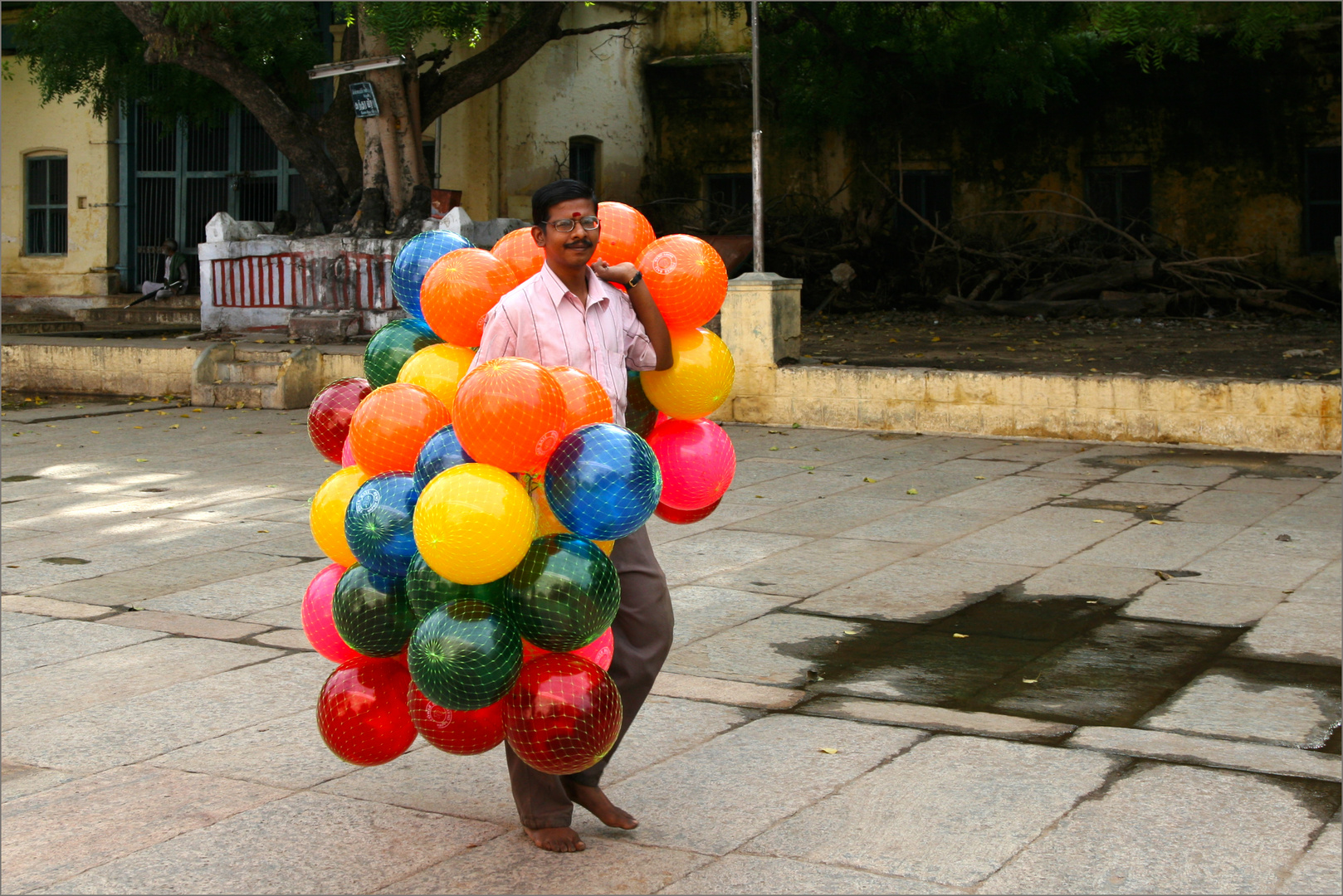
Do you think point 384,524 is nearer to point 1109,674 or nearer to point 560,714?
point 560,714

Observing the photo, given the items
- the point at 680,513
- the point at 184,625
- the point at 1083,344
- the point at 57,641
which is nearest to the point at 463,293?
the point at 680,513

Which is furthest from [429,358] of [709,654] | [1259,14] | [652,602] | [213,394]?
[1259,14]

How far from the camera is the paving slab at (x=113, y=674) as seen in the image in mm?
4770

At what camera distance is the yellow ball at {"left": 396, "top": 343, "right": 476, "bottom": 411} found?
12.1 feet

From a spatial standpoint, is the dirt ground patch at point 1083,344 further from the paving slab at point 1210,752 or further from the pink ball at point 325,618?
the pink ball at point 325,618

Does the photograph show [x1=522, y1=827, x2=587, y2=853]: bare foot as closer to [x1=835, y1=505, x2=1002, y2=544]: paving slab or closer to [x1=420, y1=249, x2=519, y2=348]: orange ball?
[x1=420, y1=249, x2=519, y2=348]: orange ball

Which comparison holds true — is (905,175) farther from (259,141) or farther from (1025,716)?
(1025,716)

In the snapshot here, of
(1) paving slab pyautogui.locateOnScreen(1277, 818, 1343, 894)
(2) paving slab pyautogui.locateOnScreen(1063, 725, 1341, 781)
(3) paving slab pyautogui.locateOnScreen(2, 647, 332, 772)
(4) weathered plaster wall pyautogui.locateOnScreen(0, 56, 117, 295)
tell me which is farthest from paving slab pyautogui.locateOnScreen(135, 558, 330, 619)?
(4) weathered plaster wall pyautogui.locateOnScreen(0, 56, 117, 295)

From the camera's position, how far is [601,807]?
3635 mm

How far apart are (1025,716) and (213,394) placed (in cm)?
1153

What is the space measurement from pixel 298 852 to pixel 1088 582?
13.8 feet

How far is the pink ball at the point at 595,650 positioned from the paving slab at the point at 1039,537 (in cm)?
382

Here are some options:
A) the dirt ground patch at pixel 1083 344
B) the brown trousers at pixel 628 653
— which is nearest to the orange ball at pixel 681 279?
the brown trousers at pixel 628 653

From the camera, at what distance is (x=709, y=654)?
17.7 ft
